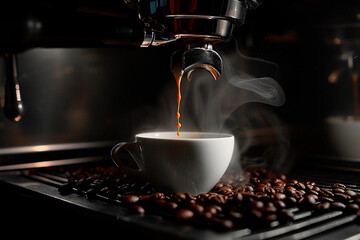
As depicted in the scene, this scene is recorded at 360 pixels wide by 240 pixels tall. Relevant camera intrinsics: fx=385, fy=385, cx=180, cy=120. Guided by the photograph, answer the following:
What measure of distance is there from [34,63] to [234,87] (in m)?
0.44

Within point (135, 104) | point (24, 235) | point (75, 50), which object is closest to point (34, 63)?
point (75, 50)

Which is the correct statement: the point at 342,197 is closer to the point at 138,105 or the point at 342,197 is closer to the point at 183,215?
the point at 183,215

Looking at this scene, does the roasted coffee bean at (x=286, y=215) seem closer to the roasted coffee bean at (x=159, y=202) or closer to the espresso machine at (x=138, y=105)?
the espresso machine at (x=138, y=105)

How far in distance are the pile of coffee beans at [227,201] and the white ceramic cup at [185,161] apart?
0.09 feet

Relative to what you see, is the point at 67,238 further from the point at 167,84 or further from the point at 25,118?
the point at 167,84

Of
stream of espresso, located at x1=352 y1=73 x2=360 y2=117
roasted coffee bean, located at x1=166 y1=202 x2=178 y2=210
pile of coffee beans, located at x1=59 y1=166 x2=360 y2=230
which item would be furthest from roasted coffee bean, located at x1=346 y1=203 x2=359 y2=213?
stream of espresso, located at x1=352 y1=73 x2=360 y2=117

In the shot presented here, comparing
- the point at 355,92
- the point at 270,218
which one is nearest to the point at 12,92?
the point at 270,218

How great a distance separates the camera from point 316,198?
502 mm

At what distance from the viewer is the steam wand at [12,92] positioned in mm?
500

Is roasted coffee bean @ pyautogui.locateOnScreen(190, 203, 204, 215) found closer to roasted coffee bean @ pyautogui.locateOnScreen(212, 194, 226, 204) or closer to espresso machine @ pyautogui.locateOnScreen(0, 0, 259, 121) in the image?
roasted coffee bean @ pyautogui.locateOnScreen(212, 194, 226, 204)

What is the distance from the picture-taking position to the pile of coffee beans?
412mm

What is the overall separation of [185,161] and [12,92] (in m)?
0.25

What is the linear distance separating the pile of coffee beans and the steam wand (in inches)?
5.2

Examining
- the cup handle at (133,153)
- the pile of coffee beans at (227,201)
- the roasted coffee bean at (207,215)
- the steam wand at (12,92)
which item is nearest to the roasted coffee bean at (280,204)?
the pile of coffee beans at (227,201)
